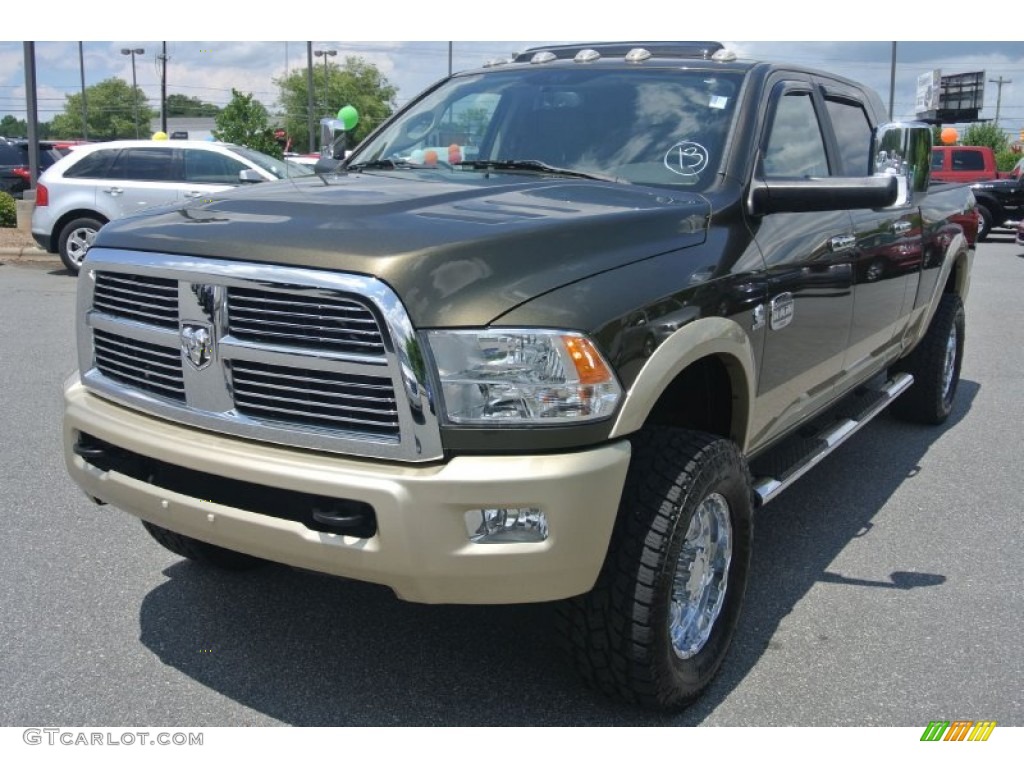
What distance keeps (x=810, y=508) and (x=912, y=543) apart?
1.73 feet

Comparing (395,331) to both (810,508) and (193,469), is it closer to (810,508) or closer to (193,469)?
(193,469)

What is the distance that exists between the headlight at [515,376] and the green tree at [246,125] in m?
19.0

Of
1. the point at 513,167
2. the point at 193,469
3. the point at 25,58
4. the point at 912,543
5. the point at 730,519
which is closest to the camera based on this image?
the point at 193,469

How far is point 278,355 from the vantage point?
2541mm

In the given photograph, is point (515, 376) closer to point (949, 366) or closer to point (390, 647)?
point (390, 647)

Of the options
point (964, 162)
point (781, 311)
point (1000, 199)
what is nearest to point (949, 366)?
point (781, 311)

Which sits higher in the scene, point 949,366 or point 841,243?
point 841,243

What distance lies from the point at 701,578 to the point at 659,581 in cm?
45

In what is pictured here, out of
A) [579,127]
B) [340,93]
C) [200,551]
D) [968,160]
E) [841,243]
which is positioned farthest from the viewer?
[340,93]

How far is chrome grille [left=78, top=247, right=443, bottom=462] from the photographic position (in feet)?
7.97

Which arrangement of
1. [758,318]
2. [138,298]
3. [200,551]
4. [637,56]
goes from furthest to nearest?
[637,56] → [200,551] → [758,318] → [138,298]

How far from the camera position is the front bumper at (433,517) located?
7.91 feet

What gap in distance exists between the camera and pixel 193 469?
2678 mm

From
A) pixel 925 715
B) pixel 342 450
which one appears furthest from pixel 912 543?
pixel 342 450
